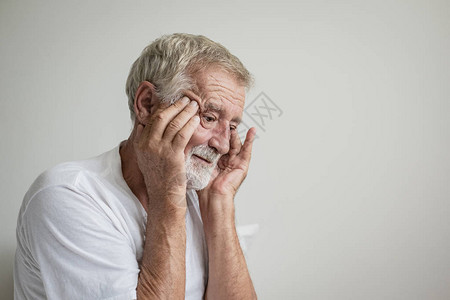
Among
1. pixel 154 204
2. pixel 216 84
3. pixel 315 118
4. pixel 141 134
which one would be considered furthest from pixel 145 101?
pixel 315 118

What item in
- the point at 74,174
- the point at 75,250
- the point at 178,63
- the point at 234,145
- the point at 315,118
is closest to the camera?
the point at 75,250

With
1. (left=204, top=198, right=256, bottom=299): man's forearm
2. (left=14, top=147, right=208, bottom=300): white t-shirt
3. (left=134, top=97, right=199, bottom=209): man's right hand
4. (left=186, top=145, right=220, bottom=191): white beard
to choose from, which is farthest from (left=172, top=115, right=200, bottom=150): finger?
(left=204, top=198, right=256, bottom=299): man's forearm

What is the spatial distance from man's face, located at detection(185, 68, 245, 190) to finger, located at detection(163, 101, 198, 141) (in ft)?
0.12

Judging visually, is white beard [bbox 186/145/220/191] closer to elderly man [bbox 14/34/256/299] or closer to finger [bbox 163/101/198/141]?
elderly man [bbox 14/34/256/299]

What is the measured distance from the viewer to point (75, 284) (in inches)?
39.7

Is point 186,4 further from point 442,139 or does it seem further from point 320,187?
point 442,139

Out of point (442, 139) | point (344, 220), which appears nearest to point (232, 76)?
point (344, 220)

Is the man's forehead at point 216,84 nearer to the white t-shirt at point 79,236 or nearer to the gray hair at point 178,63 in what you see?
the gray hair at point 178,63

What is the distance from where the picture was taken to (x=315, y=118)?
199 centimetres

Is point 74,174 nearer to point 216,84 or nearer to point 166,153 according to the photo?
point 166,153

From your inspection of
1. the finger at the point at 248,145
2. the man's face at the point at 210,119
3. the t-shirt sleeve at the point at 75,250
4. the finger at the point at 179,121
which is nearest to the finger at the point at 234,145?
the finger at the point at 248,145

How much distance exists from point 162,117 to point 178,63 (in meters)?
0.18

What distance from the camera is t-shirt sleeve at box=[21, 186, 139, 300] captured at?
39.8 inches

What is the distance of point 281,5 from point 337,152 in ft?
2.41
